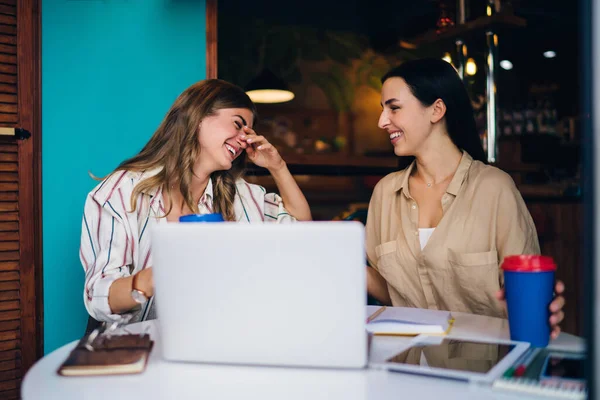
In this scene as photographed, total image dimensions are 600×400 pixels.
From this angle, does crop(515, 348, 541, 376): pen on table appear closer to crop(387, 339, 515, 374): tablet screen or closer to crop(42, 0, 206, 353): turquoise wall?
crop(387, 339, 515, 374): tablet screen

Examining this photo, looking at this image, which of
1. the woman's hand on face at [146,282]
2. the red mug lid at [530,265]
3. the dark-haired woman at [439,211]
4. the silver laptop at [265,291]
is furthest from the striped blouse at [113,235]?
the red mug lid at [530,265]

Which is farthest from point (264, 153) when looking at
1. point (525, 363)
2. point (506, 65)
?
point (506, 65)

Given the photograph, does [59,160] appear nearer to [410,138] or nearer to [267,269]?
[410,138]

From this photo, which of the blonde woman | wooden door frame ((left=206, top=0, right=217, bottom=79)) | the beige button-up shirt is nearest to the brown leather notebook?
the blonde woman

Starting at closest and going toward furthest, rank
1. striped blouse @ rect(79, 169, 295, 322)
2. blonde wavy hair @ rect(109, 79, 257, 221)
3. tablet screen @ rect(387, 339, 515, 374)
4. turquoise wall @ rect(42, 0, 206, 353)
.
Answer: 1. tablet screen @ rect(387, 339, 515, 374)
2. striped blouse @ rect(79, 169, 295, 322)
3. blonde wavy hair @ rect(109, 79, 257, 221)
4. turquoise wall @ rect(42, 0, 206, 353)

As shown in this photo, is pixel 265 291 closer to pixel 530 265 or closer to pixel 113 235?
pixel 530 265

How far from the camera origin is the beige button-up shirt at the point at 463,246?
1.74 meters

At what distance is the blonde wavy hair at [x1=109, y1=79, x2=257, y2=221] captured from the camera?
6.49 ft

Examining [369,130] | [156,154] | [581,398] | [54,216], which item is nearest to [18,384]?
[54,216]

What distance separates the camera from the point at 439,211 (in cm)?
193

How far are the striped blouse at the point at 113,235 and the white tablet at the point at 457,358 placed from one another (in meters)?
0.80

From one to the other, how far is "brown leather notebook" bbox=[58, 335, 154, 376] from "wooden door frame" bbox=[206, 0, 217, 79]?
5.63ft

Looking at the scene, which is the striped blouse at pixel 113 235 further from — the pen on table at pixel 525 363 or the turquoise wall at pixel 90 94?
the pen on table at pixel 525 363

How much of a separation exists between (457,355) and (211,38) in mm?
1985
